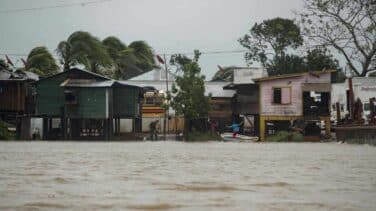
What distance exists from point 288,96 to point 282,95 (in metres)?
0.47

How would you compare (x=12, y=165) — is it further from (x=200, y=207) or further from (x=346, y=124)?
(x=346, y=124)

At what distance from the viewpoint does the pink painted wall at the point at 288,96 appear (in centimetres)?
4428

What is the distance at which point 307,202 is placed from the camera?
31.8ft

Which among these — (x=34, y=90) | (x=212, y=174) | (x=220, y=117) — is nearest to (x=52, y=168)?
(x=212, y=174)

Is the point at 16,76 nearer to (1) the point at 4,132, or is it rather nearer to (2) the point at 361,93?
(1) the point at 4,132

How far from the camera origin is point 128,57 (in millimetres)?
57375

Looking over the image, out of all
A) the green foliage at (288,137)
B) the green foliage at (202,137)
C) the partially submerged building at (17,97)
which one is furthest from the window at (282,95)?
the partially submerged building at (17,97)

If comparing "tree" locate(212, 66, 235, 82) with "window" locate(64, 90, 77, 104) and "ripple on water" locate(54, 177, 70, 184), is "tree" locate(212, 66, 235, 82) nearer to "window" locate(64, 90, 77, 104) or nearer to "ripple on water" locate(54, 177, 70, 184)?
"window" locate(64, 90, 77, 104)

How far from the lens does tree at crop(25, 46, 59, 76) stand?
51.8m

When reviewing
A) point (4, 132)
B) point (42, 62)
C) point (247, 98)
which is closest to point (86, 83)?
point (4, 132)

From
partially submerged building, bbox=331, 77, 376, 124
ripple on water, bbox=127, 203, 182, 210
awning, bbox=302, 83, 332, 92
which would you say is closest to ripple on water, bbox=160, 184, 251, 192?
ripple on water, bbox=127, 203, 182, 210

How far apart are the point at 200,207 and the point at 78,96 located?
1461 inches

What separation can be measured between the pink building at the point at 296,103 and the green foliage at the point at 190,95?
428cm

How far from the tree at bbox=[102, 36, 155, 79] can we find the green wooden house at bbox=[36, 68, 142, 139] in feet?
25.1
